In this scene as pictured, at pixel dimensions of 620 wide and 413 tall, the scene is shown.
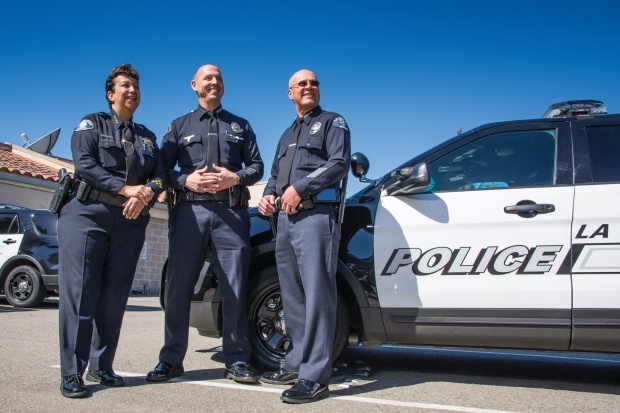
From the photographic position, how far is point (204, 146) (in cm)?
414

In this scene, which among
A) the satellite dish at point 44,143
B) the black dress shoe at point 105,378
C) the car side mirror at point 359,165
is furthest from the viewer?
the satellite dish at point 44,143

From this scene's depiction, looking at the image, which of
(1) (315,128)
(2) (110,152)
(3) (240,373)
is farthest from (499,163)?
(2) (110,152)

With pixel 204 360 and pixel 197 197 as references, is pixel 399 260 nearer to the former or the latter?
pixel 197 197

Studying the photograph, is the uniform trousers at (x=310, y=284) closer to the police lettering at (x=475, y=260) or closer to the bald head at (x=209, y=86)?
the police lettering at (x=475, y=260)

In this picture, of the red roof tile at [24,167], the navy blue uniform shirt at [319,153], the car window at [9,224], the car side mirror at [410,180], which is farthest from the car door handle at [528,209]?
the red roof tile at [24,167]

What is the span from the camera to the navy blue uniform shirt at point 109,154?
11.8ft

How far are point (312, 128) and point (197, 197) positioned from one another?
2.92ft

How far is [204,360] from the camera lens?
471cm

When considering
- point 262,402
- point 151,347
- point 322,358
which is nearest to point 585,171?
point 322,358

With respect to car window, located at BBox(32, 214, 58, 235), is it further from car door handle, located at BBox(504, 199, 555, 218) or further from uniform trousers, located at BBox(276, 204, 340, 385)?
car door handle, located at BBox(504, 199, 555, 218)

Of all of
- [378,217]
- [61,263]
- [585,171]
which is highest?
[585,171]

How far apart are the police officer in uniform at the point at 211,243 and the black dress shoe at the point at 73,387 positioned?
0.55 metres

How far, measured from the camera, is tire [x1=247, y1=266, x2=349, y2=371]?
4160mm

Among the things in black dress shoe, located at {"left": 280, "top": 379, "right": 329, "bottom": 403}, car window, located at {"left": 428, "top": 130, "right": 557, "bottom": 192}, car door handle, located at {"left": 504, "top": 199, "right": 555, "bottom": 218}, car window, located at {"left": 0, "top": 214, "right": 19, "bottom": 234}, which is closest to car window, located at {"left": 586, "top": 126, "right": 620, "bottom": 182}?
car window, located at {"left": 428, "top": 130, "right": 557, "bottom": 192}
